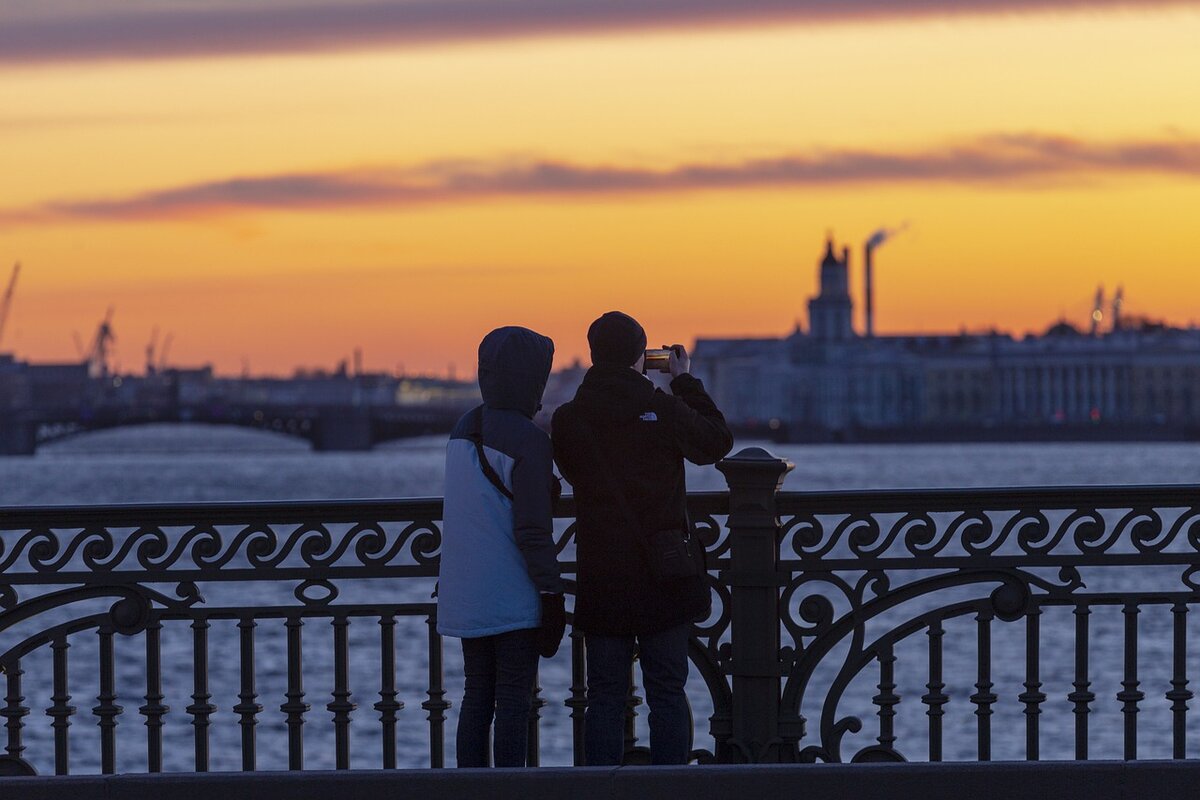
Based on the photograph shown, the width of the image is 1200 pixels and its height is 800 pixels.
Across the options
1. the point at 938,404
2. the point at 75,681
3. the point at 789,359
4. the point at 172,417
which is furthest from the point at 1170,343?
the point at 75,681

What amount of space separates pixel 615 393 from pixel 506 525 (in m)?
0.46

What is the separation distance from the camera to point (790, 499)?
5781 millimetres

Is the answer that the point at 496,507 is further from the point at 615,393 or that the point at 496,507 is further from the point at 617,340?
the point at 617,340

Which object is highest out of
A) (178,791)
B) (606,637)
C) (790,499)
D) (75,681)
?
(790,499)

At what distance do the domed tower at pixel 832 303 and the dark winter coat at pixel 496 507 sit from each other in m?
181

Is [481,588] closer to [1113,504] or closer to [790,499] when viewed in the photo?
[790,499]

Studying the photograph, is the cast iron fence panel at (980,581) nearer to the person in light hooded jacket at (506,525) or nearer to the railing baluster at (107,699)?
the person in light hooded jacket at (506,525)

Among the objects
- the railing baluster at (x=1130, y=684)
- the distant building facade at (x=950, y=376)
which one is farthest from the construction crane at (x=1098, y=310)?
the railing baluster at (x=1130, y=684)

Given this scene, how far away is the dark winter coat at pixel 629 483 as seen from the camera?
5391 millimetres

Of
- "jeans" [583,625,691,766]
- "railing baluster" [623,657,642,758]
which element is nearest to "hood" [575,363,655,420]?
"jeans" [583,625,691,766]

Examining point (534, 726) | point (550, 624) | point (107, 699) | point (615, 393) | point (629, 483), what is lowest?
point (534, 726)

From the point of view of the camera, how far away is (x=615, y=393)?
5.46 meters

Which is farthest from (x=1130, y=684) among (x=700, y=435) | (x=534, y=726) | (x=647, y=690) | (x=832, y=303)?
(x=832, y=303)

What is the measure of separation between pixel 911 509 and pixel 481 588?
4.18 ft
